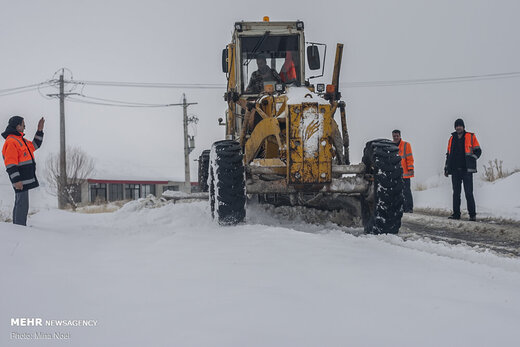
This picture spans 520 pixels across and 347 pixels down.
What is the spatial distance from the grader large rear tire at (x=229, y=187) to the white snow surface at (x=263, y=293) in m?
1.25

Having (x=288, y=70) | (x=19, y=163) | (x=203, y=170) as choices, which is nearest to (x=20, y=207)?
(x=19, y=163)

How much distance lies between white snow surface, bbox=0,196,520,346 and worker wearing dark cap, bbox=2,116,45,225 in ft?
Answer: 7.41

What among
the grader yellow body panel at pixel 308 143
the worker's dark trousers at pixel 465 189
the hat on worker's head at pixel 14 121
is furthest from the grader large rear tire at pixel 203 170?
the grader yellow body panel at pixel 308 143

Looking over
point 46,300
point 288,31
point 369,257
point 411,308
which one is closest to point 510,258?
point 369,257

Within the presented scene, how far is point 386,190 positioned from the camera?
19.5 feet

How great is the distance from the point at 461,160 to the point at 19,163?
24.4 feet

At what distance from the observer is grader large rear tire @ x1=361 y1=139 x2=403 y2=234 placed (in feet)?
19.5

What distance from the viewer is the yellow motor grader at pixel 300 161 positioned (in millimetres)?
5867

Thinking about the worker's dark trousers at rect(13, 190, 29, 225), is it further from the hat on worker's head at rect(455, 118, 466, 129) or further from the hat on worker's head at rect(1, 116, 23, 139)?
the hat on worker's head at rect(455, 118, 466, 129)

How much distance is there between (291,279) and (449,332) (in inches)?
44.8

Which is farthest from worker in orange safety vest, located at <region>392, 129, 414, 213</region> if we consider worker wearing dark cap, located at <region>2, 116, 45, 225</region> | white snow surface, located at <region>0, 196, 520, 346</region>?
worker wearing dark cap, located at <region>2, 116, 45, 225</region>

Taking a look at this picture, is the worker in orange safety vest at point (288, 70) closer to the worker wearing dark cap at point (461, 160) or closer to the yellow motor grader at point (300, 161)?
the yellow motor grader at point (300, 161)

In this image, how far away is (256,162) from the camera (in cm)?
628

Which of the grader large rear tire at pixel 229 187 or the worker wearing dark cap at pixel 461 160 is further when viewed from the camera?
the worker wearing dark cap at pixel 461 160
